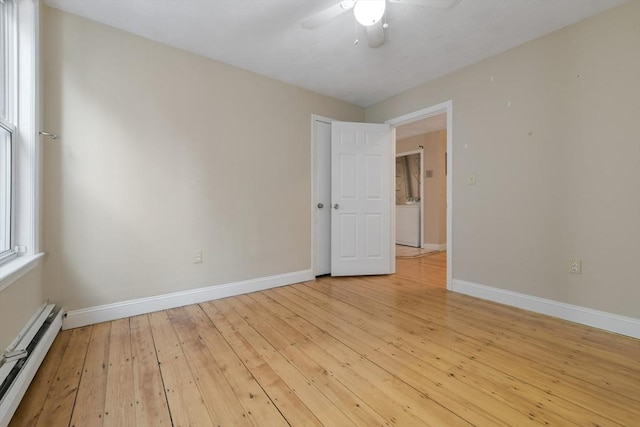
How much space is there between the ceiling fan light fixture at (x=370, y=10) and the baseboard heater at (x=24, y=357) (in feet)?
8.51

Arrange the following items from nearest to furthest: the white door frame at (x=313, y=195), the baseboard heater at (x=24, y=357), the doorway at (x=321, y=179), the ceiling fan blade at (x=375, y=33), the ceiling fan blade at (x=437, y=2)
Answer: the baseboard heater at (x=24, y=357)
the ceiling fan blade at (x=437, y=2)
the ceiling fan blade at (x=375, y=33)
the doorway at (x=321, y=179)
the white door frame at (x=313, y=195)

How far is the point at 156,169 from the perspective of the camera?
7.78 feet

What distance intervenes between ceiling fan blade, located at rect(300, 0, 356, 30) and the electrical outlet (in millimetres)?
2528

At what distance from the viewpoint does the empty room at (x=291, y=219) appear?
1.37 m

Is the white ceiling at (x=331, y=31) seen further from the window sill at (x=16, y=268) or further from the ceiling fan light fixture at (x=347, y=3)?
the window sill at (x=16, y=268)

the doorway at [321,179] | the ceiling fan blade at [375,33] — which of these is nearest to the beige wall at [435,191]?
the doorway at [321,179]

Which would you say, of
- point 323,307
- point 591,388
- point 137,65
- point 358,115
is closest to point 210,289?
point 323,307

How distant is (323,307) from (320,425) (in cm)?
134

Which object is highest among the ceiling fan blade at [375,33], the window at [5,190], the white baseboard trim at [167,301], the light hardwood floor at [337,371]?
the ceiling fan blade at [375,33]

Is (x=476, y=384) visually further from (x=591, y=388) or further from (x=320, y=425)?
(x=320, y=425)

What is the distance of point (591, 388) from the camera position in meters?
1.37

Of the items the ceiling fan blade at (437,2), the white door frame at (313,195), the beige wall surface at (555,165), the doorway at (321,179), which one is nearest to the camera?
the ceiling fan blade at (437,2)

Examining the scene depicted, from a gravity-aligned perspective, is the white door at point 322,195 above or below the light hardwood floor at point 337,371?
above

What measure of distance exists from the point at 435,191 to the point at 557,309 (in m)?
3.72
